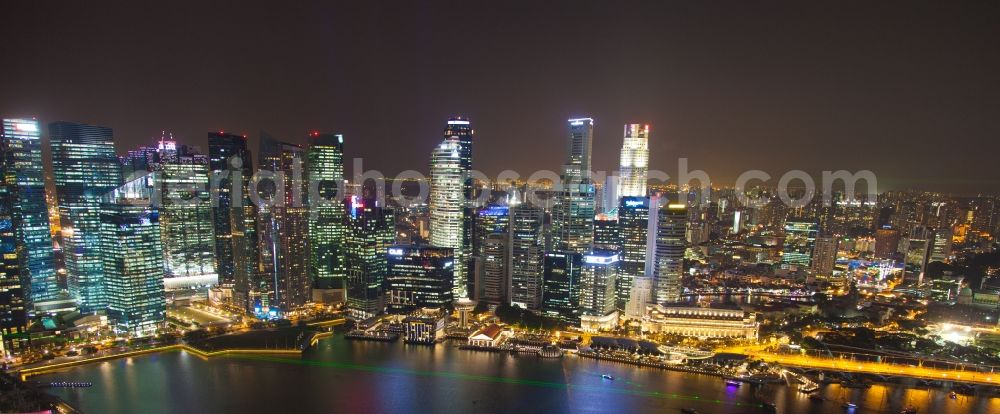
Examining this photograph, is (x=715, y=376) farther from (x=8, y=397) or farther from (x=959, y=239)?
(x=959, y=239)

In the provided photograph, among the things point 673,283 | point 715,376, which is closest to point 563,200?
point 673,283

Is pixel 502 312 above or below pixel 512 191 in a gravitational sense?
below

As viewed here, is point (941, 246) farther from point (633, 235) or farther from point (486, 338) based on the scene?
point (486, 338)

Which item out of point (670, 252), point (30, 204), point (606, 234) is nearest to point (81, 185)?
point (30, 204)

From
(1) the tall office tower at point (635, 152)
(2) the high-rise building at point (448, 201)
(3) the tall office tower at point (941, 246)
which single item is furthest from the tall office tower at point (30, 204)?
(3) the tall office tower at point (941, 246)

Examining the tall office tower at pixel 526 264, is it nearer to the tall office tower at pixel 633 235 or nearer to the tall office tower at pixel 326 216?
the tall office tower at pixel 633 235
